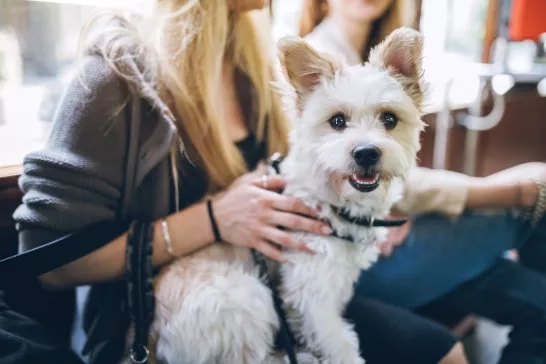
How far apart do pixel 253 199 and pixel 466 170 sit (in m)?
1.80

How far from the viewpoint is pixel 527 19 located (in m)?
2.45

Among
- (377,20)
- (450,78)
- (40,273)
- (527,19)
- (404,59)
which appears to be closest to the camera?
(40,273)

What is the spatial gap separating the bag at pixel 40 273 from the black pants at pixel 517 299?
920 mm

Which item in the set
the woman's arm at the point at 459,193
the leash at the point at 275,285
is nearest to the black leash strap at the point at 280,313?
the leash at the point at 275,285

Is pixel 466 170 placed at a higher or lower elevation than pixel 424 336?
lower

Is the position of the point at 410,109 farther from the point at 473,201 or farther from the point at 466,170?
the point at 466,170

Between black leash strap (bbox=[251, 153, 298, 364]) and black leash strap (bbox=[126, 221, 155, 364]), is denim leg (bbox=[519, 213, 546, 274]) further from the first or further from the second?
black leash strap (bbox=[126, 221, 155, 364])

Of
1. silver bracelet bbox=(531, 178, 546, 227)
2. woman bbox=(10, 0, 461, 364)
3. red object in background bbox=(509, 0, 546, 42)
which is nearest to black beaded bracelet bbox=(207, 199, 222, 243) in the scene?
woman bbox=(10, 0, 461, 364)

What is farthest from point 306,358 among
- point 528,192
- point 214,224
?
point 528,192

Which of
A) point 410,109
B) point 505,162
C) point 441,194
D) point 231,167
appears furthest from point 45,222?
point 505,162

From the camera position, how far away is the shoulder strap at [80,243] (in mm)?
784

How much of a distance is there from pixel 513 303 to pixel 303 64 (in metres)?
0.86

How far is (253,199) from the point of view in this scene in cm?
99

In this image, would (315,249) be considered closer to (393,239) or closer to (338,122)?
(338,122)
